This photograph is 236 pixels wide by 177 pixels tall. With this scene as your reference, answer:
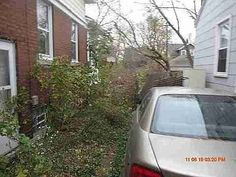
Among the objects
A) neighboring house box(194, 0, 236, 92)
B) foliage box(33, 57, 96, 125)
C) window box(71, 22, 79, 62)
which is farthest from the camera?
window box(71, 22, 79, 62)

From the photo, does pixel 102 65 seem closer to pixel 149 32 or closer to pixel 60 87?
pixel 60 87

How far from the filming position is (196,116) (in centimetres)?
389

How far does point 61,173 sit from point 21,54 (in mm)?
Result: 2602

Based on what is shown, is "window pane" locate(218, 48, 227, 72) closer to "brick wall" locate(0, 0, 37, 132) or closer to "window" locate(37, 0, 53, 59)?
"window" locate(37, 0, 53, 59)

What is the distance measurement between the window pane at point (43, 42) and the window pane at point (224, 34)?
514cm

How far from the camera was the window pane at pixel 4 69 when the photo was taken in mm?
5570

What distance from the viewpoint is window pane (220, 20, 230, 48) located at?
29.2ft

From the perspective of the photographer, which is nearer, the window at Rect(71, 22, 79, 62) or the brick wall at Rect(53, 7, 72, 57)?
the brick wall at Rect(53, 7, 72, 57)

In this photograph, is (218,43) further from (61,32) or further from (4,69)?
(4,69)

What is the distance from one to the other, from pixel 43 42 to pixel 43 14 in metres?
0.82
